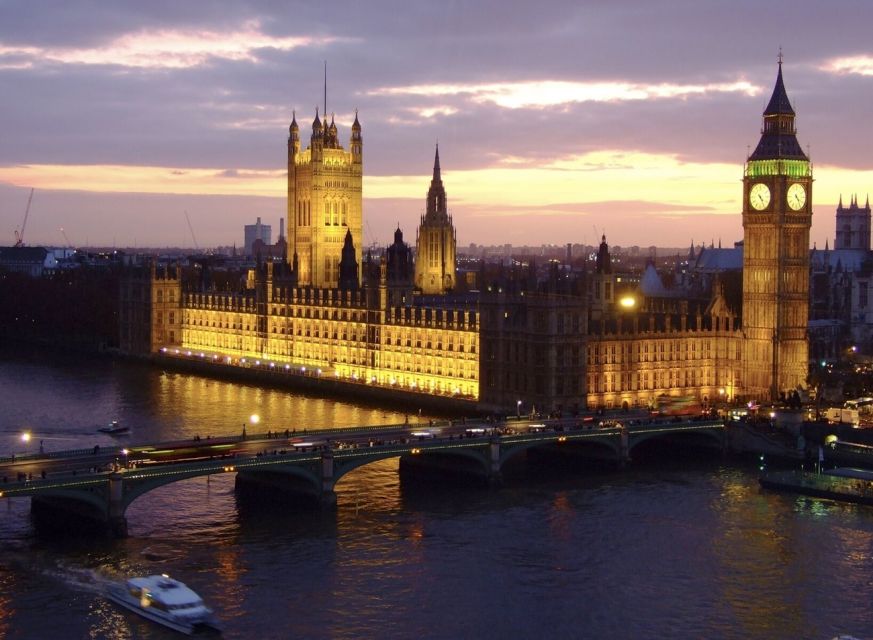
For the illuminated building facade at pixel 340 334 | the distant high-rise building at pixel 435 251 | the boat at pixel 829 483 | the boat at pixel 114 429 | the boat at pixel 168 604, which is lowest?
the boat at pixel 168 604

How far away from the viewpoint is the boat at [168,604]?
54.6 meters

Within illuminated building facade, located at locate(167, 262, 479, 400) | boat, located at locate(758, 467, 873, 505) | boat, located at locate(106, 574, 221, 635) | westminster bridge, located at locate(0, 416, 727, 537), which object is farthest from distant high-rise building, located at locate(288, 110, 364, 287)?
boat, located at locate(106, 574, 221, 635)

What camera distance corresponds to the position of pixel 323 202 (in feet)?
589

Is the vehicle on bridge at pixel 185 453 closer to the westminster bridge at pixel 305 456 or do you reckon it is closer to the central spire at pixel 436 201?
the westminster bridge at pixel 305 456

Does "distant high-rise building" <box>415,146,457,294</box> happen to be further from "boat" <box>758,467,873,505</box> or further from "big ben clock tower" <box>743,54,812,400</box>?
"boat" <box>758,467,873,505</box>

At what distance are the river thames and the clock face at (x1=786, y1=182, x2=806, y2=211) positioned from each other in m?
28.5

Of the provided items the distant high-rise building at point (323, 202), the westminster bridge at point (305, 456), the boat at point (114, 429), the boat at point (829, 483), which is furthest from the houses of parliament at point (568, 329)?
the boat at point (114, 429)

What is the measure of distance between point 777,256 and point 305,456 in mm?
49263

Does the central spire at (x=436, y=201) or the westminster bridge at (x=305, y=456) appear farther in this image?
the central spire at (x=436, y=201)

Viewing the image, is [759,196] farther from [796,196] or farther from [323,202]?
[323,202]

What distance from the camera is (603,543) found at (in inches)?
2712

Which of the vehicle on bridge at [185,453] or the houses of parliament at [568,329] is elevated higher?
the houses of parliament at [568,329]

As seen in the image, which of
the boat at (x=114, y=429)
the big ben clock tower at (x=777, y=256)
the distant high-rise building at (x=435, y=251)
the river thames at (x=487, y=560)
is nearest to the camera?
the river thames at (x=487, y=560)

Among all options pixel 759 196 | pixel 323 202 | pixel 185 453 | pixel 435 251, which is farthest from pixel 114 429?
pixel 323 202
